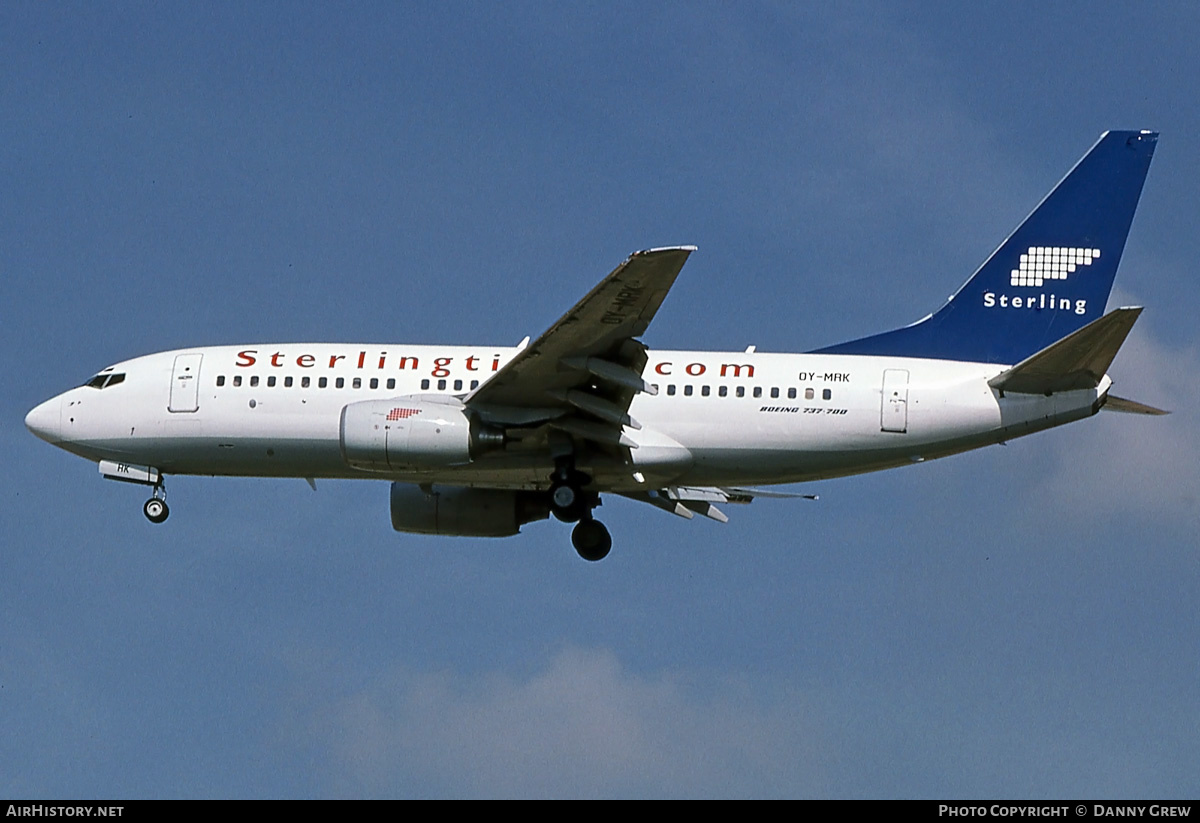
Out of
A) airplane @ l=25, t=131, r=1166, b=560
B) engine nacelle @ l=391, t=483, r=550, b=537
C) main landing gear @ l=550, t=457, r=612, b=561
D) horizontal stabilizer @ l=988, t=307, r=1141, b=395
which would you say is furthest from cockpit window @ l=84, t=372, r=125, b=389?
horizontal stabilizer @ l=988, t=307, r=1141, b=395

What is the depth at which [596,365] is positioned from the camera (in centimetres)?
3384

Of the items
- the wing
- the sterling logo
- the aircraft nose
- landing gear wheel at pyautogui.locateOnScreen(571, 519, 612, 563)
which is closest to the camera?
the wing

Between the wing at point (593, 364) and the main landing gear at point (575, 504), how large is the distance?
0.85 meters

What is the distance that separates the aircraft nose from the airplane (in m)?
0.05

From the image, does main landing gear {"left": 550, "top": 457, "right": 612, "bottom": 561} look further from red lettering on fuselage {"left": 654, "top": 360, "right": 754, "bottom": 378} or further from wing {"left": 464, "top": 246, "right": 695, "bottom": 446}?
red lettering on fuselage {"left": 654, "top": 360, "right": 754, "bottom": 378}

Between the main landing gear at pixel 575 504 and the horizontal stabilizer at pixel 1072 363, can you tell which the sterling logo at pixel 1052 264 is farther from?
the main landing gear at pixel 575 504

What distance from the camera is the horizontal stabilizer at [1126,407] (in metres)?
35.8

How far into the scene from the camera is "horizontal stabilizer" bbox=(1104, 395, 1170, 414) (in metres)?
35.8

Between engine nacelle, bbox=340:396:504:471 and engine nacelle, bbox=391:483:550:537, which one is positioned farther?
engine nacelle, bbox=391:483:550:537

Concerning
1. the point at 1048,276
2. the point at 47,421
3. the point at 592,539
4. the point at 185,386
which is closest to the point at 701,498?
the point at 592,539
